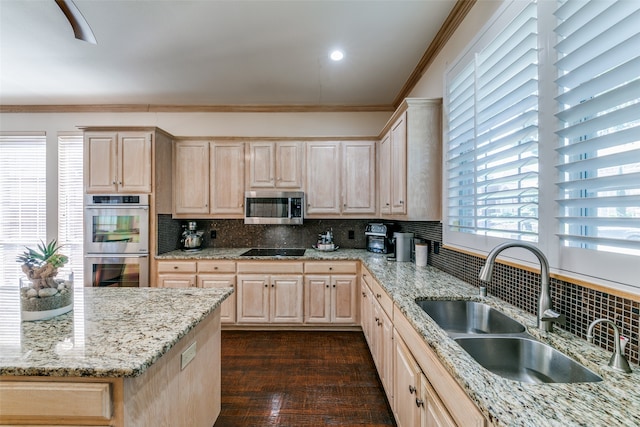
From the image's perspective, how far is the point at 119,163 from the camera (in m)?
3.25

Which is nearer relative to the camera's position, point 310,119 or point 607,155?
point 607,155

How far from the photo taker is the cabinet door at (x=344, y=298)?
10.7 feet

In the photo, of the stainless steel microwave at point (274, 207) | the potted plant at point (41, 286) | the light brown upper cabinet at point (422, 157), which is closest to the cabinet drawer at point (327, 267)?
the stainless steel microwave at point (274, 207)

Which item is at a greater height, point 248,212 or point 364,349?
point 248,212

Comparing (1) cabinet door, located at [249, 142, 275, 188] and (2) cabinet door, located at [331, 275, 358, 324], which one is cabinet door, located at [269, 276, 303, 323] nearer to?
(2) cabinet door, located at [331, 275, 358, 324]

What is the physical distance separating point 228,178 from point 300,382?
2456mm

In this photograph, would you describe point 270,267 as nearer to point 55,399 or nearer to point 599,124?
point 55,399

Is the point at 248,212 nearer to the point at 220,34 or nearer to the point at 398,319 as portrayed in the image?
the point at 220,34

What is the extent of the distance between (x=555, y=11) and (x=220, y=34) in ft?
7.33

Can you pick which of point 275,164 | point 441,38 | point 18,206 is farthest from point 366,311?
point 18,206

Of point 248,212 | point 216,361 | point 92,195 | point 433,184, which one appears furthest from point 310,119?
point 216,361

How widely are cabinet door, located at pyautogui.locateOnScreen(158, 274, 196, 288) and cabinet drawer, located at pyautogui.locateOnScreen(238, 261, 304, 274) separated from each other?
562 millimetres

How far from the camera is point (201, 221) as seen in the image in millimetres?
3916

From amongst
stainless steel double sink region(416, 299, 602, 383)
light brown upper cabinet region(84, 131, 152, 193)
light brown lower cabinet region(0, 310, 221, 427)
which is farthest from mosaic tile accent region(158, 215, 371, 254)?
light brown lower cabinet region(0, 310, 221, 427)
